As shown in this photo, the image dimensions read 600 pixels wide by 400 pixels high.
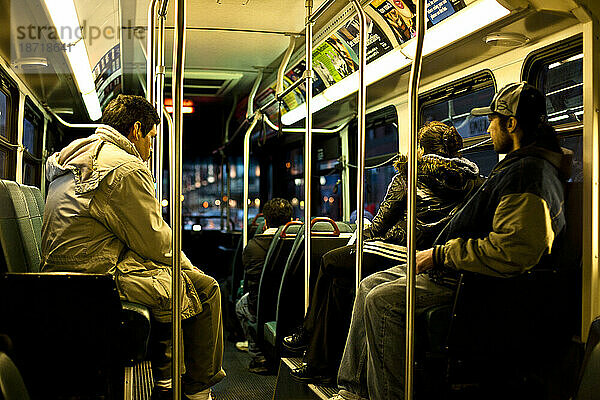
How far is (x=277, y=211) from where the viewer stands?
15.1 feet


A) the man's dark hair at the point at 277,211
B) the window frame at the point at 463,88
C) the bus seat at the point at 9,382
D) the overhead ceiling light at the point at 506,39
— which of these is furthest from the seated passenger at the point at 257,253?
the bus seat at the point at 9,382

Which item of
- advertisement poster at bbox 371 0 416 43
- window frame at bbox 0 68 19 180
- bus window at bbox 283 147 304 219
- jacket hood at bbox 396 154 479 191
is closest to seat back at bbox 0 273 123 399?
window frame at bbox 0 68 19 180

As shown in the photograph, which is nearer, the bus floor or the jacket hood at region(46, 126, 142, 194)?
the jacket hood at region(46, 126, 142, 194)

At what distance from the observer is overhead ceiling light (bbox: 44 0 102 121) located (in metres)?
2.81

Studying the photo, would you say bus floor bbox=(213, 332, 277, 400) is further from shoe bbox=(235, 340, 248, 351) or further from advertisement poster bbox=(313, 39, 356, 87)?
advertisement poster bbox=(313, 39, 356, 87)

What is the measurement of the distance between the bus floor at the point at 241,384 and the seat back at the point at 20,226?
1.48 metres

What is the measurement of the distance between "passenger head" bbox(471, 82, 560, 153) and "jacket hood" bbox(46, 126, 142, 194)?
1.55m

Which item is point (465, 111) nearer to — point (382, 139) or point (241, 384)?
point (382, 139)

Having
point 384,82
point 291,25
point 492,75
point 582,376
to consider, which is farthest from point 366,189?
point 582,376

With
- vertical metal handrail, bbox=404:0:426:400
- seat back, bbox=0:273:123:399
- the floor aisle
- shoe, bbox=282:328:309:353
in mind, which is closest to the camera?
seat back, bbox=0:273:123:399

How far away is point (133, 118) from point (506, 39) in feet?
5.72

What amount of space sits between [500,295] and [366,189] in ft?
3.92

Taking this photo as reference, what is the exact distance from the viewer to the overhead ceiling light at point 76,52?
2809mm

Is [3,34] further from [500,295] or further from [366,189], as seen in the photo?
[500,295]
